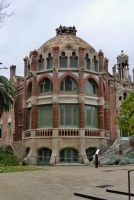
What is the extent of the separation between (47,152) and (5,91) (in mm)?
7723

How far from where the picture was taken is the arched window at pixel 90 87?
32.3 meters

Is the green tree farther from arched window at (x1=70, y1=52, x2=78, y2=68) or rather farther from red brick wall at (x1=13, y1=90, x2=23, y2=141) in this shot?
red brick wall at (x1=13, y1=90, x2=23, y2=141)

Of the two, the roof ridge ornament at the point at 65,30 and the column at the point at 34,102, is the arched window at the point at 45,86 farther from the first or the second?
the roof ridge ornament at the point at 65,30

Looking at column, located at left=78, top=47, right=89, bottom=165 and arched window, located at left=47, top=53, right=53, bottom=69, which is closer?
column, located at left=78, top=47, right=89, bottom=165

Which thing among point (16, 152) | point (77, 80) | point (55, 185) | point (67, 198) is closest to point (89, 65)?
point (77, 80)

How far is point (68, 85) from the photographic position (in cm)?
3183

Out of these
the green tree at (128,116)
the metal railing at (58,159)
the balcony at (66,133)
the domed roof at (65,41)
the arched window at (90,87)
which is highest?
the domed roof at (65,41)

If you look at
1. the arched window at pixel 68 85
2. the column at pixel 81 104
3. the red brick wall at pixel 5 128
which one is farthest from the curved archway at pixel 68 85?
the red brick wall at pixel 5 128

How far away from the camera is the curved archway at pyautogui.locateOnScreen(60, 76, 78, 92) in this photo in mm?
31688

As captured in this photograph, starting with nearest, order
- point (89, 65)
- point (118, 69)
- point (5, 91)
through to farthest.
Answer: point (5, 91) < point (89, 65) < point (118, 69)

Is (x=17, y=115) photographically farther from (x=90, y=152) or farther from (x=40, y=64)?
(x=90, y=152)

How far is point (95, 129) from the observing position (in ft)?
104

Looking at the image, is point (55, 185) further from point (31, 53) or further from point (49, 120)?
point (31, 53)

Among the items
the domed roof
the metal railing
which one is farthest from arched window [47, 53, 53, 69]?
the metal railing
